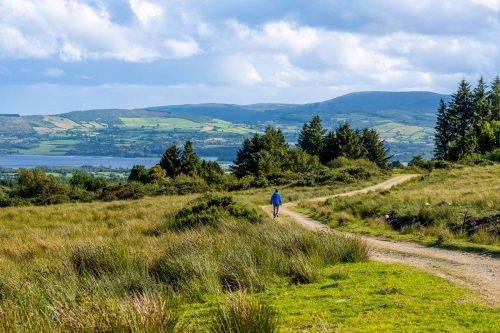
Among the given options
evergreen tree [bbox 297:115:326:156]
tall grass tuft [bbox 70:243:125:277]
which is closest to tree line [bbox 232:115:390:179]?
evergreen tree [bbox 297:115:326:156]

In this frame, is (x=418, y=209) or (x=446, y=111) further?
(x=446, y=111)

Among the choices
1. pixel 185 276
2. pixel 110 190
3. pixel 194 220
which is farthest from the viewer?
pixel 110 190

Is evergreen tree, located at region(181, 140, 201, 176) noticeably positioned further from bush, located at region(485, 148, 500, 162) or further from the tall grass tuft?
the tall grass tuft

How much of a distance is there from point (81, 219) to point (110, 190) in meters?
27.9

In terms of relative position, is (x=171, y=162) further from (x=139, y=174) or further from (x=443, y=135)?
(x=443, y=135)

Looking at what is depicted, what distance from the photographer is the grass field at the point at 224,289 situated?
19.6 ft

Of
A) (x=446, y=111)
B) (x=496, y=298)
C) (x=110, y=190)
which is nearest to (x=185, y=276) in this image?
(x=496, y=298)

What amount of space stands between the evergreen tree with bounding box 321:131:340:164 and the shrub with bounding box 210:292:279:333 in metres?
80.9

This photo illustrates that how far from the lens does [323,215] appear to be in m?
30.0

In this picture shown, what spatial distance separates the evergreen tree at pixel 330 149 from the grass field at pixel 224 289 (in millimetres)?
70921

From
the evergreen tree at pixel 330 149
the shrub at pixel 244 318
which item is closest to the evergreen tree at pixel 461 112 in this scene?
the evergreen tree at pixel 330 149

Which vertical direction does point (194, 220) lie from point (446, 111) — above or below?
below

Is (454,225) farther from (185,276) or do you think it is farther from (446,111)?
(446,111)

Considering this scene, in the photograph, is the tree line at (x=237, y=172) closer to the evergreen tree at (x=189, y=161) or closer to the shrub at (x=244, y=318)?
the evergreen tree at (x=189, y=161)
